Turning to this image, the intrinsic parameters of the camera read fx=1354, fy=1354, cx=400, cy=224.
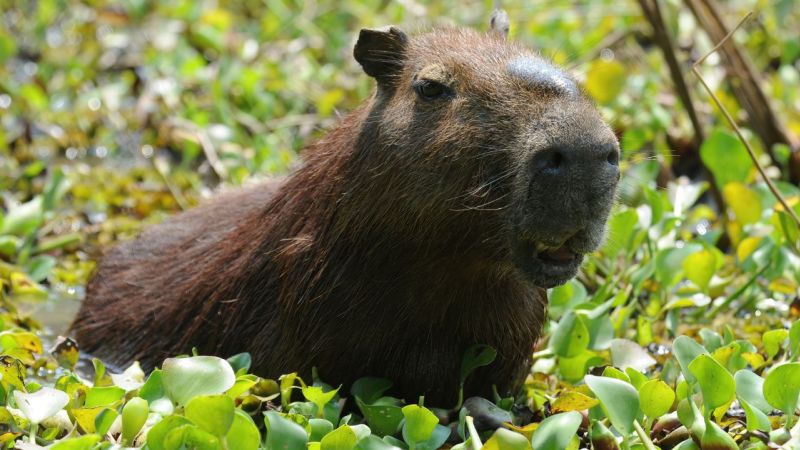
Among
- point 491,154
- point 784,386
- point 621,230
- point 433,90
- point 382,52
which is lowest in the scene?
point 784,386

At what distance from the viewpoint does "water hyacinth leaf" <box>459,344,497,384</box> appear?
179 inches

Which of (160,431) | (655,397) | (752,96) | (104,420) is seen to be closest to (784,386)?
(655,397)

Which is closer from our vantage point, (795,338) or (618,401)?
(618,401)

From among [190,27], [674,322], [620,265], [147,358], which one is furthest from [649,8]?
[190,27]

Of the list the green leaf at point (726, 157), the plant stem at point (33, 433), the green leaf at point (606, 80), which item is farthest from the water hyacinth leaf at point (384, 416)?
the green leaf at point (606, 80)

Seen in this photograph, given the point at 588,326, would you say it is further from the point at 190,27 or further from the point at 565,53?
the point at 190,27

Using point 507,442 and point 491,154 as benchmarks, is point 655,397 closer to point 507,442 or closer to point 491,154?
point 507,442

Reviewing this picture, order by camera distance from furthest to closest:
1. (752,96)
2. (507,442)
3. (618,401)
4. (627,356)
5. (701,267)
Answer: (752,96) → (701,267) → (627,356) → (618,401) → (507,442)

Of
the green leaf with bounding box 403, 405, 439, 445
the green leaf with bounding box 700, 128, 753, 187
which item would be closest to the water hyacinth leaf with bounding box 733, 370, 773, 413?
the green leaf with bounding box 403, 405, 439, 445

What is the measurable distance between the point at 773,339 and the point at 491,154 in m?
1.30

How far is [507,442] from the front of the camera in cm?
372

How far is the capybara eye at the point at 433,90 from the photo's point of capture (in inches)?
175

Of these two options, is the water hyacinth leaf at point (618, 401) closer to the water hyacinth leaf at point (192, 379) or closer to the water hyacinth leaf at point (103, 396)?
the water hyacinth leaf at point (192, 379)

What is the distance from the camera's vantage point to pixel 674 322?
5.60 m
